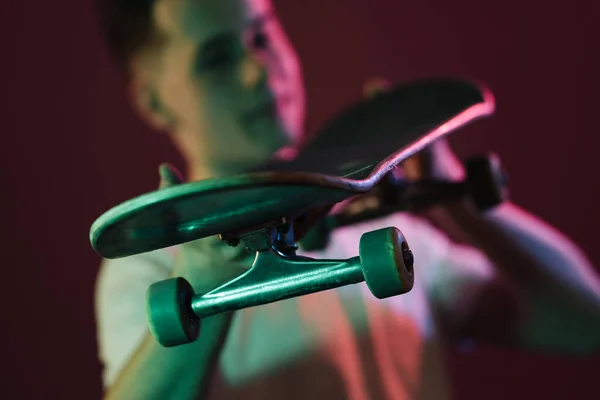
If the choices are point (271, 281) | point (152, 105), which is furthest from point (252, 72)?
point (271, 281)

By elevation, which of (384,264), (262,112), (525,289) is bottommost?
(525,289)

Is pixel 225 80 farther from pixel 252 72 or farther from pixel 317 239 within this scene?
pixel 317 239

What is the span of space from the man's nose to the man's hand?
0.86ft

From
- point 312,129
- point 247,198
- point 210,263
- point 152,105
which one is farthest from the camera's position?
point 312,129

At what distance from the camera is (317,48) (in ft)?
3.66

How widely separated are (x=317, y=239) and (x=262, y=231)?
202 millimetres

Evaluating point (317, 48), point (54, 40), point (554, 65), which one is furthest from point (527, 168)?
point (54, 40)

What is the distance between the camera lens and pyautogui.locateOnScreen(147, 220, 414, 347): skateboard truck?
330 millimetres

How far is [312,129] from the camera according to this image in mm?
1094

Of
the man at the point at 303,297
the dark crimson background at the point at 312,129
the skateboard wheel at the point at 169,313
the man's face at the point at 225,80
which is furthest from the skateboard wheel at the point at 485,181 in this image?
the dark crimson background at the point at 312,129

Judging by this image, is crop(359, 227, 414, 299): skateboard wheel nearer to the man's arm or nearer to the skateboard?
the skateboard

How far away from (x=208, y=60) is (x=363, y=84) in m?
0.50

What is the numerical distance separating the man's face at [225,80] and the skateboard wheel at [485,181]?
0.69 feet

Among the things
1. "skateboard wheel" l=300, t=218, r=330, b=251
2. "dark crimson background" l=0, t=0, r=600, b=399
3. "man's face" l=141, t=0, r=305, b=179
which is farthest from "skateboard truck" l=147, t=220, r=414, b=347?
"dark crimson background" l=0, t=0, r=600, b=399
